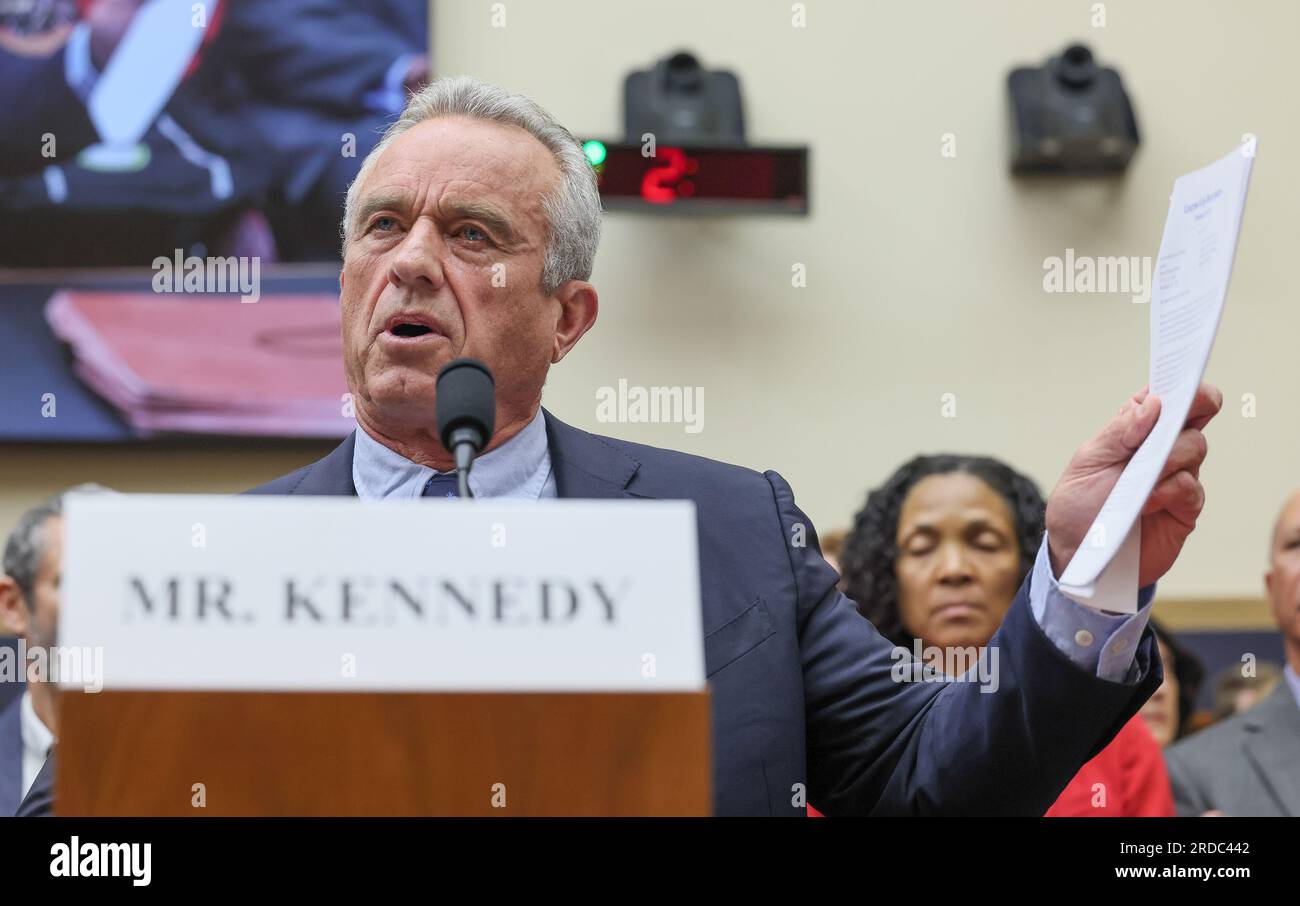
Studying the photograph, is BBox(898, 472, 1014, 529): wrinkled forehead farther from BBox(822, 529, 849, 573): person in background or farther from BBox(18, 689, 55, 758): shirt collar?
BBox(18, 689, 55, 758): shirt collar

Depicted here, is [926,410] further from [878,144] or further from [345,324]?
[345,324]

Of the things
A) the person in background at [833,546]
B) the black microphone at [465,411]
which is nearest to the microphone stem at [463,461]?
the black microphone at [465,411]

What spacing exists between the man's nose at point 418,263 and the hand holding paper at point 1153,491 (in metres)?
0.82

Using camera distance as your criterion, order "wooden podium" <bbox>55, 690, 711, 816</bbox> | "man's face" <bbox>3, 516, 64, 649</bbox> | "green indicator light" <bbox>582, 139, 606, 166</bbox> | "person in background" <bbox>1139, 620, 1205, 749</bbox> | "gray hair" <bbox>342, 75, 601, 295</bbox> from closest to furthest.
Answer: "wooden podium" <bbox>55, 690, 711, 816</bbox> → "gray hair" <bbox>342, 75, 601, 295</bbox> → "man's face" <bbox>3, 516, 64, 649</bbox> → "person in background" <bbox>1139, 620, 1205, 749</bbox> → "green indicator light" <bbox>582, 139, 606, 166</bbox>

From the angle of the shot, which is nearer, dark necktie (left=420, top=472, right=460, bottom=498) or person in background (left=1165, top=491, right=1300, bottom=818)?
dark necktie (left=420, top=472, right=460, bottom=498)

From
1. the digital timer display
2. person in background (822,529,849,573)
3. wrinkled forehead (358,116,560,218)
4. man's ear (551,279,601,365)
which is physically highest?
the digital timer display

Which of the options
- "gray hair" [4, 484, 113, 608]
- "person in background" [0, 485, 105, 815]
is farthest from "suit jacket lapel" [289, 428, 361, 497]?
"gray hair" [4, 484, 113, 608]

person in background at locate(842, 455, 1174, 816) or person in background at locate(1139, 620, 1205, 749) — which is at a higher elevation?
person in background at locate(842, 455, 1174, 816)

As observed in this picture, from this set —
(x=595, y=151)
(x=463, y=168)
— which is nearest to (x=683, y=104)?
(x=595, y=151)

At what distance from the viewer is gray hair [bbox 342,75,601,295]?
7.38ft

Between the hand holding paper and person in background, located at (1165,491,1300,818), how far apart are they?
6.34ft

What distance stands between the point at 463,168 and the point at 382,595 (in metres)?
1.05
